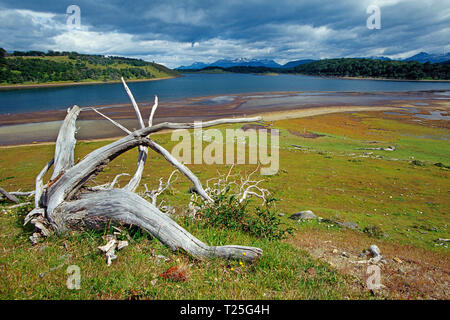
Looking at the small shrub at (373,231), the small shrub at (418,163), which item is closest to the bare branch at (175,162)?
the small shrub at (373,231)

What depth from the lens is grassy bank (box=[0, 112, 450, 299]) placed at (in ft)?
11.4

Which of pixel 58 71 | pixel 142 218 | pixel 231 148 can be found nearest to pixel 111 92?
pixel 58 71

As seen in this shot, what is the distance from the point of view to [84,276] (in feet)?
11.6

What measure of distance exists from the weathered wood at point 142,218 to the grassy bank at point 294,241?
0.57ft

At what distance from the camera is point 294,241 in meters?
6.71

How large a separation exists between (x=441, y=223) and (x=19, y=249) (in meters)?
14.2

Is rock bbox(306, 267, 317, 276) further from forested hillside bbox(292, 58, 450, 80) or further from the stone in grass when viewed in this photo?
forested hillside bbox(292, 58, 450, 80)

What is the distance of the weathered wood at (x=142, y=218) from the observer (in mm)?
4148

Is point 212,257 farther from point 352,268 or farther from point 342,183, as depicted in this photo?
point 342,183

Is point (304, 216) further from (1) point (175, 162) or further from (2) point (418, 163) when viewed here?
(2) point (418, 163)

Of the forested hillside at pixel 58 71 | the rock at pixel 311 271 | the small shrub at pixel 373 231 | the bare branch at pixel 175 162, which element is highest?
the forested hillside at pixel 58 71

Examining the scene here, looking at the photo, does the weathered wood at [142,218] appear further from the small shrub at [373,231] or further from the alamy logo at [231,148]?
the alamy logo at [231,148]
